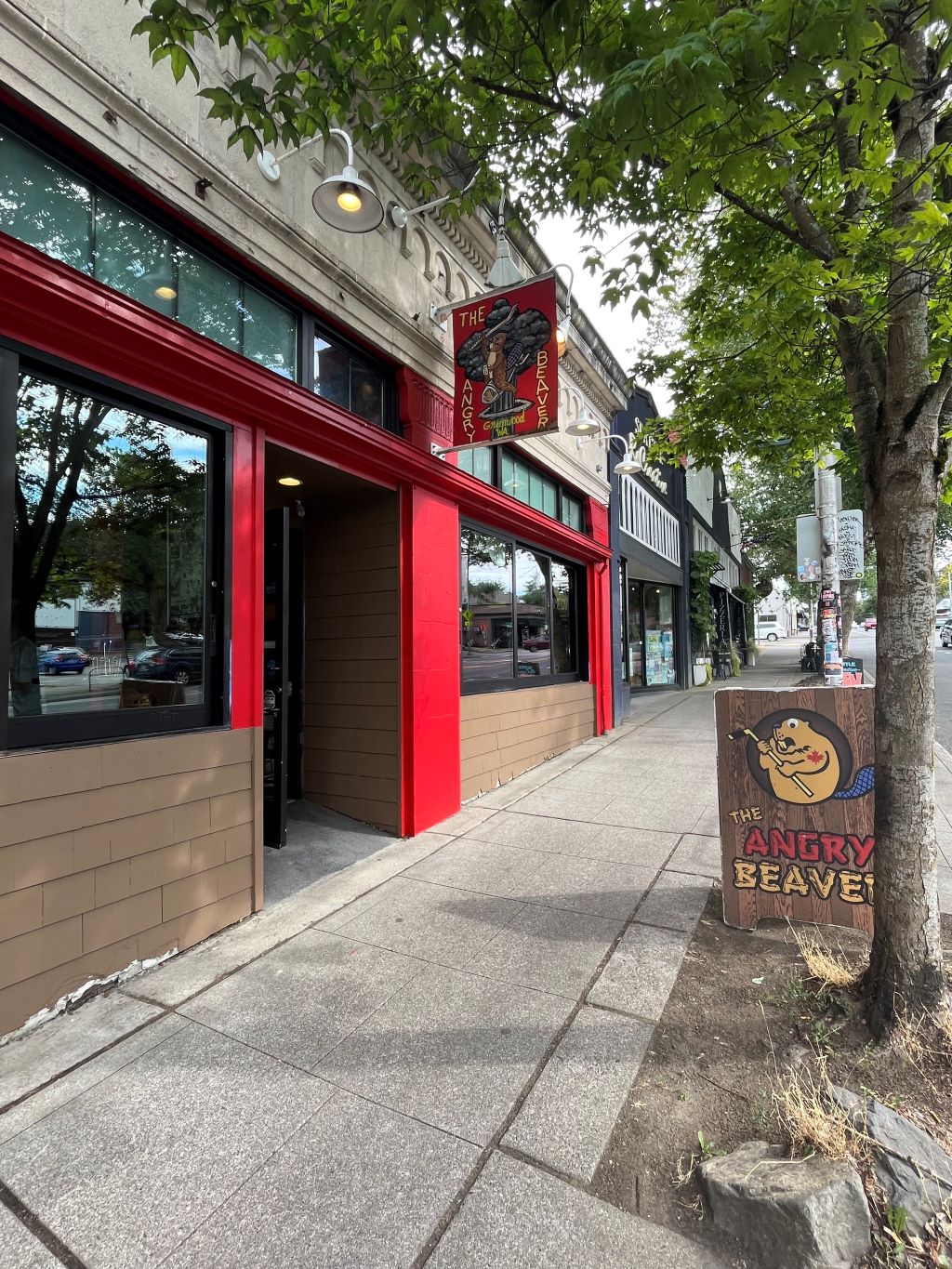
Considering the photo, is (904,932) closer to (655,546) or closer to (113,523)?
(113,523)

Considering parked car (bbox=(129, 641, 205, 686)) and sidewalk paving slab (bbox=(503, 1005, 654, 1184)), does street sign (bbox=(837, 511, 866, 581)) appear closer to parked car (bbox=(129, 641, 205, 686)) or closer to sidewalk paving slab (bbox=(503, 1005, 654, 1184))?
sidewalk paving slab (bbox=(503, 1005, 654, 1184))

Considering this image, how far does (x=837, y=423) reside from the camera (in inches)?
241

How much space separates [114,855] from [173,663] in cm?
103

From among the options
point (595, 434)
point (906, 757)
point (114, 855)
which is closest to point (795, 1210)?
point (906, 757)

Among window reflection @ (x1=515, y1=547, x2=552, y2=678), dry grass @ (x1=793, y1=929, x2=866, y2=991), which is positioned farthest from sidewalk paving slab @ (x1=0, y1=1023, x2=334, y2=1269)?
window reflection @ (x1=515, y1=547, x2=552, y2=678)

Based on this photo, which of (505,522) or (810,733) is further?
(505,522)

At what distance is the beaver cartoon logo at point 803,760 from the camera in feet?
11.4

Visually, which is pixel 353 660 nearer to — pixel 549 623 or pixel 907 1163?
pixel 549 623

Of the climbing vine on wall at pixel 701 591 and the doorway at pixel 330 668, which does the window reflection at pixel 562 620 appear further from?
the climbing vine on wall at pixel 701 591

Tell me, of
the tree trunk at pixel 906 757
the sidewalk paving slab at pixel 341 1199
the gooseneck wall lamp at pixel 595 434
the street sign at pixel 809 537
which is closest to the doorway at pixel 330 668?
the sidewalk paving slab at pixel 341 1199

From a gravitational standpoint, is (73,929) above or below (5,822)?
below

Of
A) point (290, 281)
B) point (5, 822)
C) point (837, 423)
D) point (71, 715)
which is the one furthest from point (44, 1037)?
point (837, 423)

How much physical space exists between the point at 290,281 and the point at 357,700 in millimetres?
3269

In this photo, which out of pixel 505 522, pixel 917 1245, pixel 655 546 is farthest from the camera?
pixel 655 546
